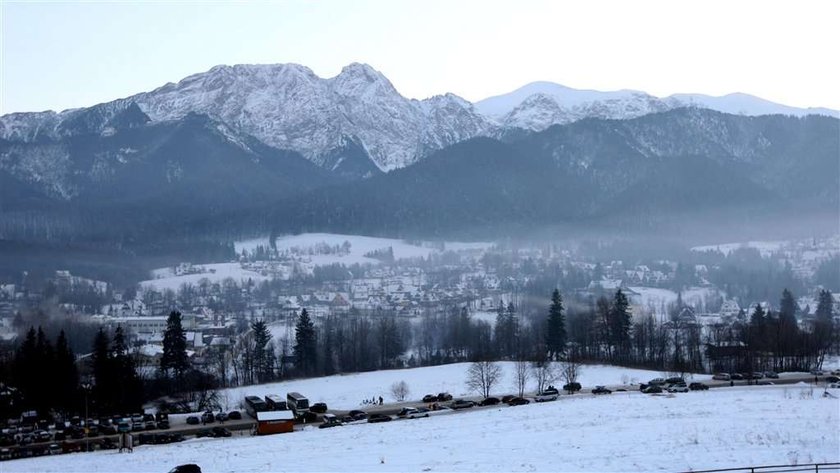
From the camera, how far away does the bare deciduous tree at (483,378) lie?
50844 mm

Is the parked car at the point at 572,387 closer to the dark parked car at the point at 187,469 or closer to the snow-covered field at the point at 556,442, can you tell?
the snow-covered field at the point at 556,442

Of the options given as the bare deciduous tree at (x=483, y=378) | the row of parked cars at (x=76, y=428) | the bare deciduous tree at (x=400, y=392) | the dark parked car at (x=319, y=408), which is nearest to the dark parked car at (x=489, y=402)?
the bare deciduous tree at (x=483, y=378)

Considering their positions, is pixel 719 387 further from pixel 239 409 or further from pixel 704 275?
pixel 704 275

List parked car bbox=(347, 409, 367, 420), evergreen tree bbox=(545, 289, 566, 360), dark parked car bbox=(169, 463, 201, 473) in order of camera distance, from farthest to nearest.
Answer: evergreen tree bbox=(545, 289, 566, 360) → parked car bbox=(347, 409, 367, 420) → dark parked car bbox=(169, 463, 201, 473)

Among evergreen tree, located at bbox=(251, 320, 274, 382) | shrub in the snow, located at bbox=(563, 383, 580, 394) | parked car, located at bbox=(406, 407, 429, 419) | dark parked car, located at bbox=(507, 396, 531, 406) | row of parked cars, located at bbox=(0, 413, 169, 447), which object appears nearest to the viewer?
parked car, located at bbox=(406, 407, 429, 419)

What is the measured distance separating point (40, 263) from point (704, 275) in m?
144

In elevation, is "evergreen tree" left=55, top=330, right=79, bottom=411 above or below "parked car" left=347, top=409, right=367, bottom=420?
above

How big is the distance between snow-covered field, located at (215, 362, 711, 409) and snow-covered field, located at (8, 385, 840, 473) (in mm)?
13927

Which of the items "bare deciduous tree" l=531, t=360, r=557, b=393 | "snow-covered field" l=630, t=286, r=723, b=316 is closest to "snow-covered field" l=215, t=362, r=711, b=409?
"bare deciduous tree" l=531, t=360, r=557, b=393

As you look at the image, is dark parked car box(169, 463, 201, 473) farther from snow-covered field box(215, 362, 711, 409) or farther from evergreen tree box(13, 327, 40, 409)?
evergreen tree box(13, 327, 40, 409)

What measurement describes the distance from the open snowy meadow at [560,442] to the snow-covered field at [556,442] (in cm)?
4

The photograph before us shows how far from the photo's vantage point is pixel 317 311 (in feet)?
398

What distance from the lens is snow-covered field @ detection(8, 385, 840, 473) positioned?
2414 cm

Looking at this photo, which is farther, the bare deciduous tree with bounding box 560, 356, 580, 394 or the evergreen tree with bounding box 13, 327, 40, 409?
the evergreen tree with bounding box 13, 327, 40, 409
